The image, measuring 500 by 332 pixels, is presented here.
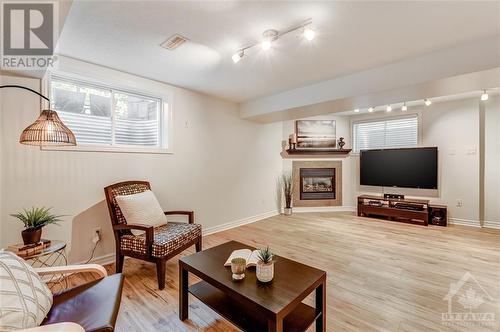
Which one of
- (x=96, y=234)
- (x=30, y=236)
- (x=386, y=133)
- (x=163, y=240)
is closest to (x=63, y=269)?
(x=30, y=236)

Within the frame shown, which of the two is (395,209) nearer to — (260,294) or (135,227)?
(260,294)

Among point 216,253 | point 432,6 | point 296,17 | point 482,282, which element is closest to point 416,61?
point 432,6

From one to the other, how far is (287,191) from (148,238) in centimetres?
373

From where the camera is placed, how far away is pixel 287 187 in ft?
18.0

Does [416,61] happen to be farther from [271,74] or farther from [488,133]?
[488,133]

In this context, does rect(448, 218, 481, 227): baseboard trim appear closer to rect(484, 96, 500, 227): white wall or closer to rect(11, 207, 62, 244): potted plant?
rect(484, 96, 500, 227): white wall

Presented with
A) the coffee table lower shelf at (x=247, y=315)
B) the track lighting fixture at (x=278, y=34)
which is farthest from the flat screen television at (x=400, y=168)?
the coffee table lower shelf at (x=247, y=315)

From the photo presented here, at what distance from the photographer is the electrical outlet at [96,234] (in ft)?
8.90

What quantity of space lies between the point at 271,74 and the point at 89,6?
6.45 ft

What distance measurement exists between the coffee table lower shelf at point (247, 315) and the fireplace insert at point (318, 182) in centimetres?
422

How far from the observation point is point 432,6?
1.71 meters

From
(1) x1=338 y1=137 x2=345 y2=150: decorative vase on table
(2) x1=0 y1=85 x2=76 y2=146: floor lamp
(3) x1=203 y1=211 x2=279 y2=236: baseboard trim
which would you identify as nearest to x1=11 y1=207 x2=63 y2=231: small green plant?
(2) x1=0 y1=85 x2=76 y2=146: floor lamp

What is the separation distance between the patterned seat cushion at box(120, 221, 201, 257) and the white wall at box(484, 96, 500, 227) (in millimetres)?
5255

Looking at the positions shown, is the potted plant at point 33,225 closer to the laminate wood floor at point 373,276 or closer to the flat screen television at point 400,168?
the laminate wood floor at point 373,276
